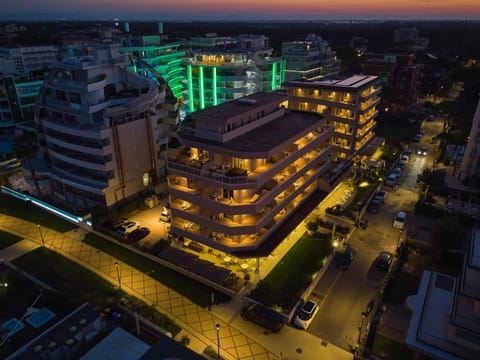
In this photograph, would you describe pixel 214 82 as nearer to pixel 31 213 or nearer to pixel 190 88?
pixel 190 88

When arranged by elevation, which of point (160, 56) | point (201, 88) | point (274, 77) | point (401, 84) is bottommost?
point (401, 84)

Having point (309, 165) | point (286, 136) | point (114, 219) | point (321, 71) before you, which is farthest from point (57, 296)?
point (321, 71)

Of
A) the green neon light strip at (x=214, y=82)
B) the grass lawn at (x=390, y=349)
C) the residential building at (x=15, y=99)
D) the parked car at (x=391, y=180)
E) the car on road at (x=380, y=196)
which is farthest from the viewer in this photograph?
the residential building at (x=15, y=99)

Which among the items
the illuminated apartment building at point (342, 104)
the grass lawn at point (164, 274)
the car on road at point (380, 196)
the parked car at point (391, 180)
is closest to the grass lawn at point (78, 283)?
the grass lawn at point (164, 274)

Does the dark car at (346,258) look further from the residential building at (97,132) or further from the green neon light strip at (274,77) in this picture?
the green neon light strip at (274,77)

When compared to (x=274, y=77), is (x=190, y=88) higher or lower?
lower

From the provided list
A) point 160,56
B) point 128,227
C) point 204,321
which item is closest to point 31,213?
point 128,227
